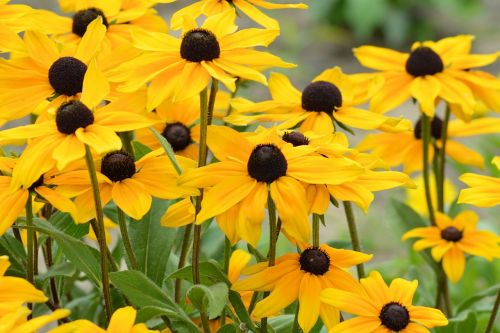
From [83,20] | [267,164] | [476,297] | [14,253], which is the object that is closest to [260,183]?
[267,164]

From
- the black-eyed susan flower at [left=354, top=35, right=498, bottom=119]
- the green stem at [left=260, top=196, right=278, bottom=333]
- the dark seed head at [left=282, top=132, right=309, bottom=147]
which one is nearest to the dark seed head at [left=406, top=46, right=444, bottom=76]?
the black-eyed susan flower at [left=354, top=35, right=498, bottom=119]

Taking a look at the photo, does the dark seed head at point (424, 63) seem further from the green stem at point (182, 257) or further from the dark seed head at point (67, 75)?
the dark seed head at point (67, 75)

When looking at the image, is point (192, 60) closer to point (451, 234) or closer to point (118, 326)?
point (118, 326)

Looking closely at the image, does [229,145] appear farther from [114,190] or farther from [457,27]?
[457,27]

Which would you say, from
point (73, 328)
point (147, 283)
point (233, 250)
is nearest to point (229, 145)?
point (147, 283)

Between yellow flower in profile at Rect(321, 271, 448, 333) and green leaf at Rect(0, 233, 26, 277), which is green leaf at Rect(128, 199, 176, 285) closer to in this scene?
green leaf at Rect(0, 233, 26, 277)

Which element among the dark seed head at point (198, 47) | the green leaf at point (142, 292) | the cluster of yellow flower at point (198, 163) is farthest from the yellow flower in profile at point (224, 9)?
the green leaf at point (142, 292)
